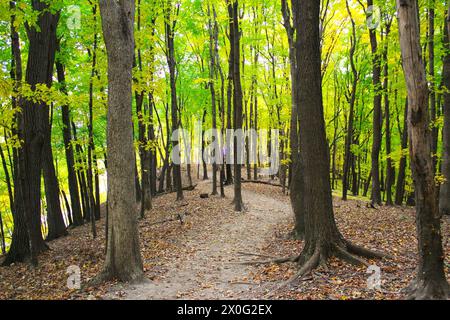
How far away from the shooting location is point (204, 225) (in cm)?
1287

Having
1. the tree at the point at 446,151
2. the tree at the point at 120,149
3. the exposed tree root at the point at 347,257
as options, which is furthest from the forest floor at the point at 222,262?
the tree at the point at 446,151

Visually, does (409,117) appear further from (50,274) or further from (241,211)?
(241,211)

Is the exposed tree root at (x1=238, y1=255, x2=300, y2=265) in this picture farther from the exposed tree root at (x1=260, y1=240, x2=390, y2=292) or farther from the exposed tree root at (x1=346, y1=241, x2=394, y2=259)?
the exposed tree root at (x1=346, y1=241, x2=394, y2=259)

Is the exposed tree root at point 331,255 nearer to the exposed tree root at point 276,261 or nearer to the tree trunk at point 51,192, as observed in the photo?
the exposed tree root at point 276,261

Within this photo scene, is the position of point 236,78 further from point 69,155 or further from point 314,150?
point 314,150

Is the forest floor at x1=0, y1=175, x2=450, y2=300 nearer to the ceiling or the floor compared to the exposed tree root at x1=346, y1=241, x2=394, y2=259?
nearer to the floor

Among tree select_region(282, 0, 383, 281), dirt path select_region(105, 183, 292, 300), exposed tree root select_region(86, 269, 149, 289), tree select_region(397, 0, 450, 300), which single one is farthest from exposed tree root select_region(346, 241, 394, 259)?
exposed tree root select_region(86, 269, 149, 289)

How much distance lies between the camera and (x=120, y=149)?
6930 millimetres

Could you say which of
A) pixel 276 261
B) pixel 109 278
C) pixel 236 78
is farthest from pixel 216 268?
pixel 236 78

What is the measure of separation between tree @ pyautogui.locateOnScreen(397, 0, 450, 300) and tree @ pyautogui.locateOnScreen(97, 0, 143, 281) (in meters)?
5.08

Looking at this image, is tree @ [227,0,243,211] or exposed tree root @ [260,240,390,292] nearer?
exposed tree root @ [260,240,390,292]

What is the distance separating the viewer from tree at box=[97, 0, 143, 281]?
6855 mm

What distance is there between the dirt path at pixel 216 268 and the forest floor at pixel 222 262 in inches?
0.8

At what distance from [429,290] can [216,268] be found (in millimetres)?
4682
